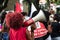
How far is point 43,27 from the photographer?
16.7 feet

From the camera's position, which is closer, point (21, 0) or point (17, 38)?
point (17, 38)

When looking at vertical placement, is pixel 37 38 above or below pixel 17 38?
below

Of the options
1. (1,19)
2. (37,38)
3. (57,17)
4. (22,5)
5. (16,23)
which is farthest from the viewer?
(57,17)

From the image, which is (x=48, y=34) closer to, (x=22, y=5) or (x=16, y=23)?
(x=22, y=5)

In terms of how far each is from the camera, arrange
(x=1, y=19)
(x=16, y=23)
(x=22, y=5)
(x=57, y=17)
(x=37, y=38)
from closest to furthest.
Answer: (x=16, y=23) → (x=37, y=38) → (x=1, y=19) → (x=22, y=5) → (x=57, y=17)

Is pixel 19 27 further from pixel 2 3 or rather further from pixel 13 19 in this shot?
pixel 2 3

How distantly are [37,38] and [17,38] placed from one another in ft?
5.36

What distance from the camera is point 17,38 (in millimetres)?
3441

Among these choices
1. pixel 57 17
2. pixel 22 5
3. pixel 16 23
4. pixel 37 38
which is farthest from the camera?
pixel 57 17

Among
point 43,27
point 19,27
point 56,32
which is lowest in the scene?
point 56,32

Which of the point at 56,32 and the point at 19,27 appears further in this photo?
the point at 56,32

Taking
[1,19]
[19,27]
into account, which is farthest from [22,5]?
[19,27]

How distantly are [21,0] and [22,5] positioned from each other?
33 centimetres

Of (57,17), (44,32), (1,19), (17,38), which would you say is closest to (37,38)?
(44,32)
